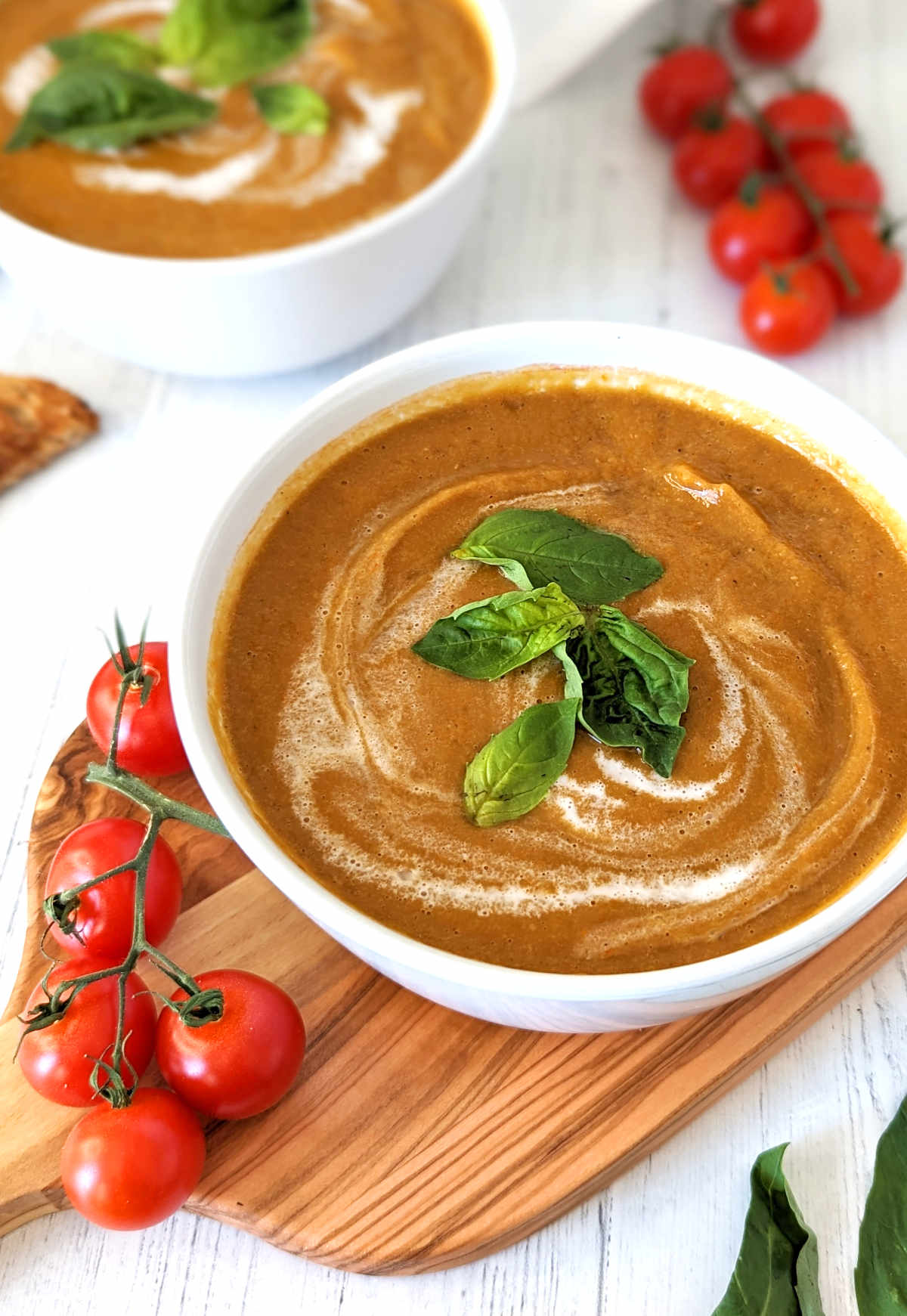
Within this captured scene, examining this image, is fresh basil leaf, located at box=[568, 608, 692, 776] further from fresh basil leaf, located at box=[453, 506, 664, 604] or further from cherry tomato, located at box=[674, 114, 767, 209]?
cherry tomato, located at box=[674, 114, 767, 209]

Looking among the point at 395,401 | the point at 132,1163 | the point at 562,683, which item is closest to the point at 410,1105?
Answer: the point at 132,1163

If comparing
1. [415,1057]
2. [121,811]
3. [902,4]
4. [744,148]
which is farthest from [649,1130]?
[902,4]

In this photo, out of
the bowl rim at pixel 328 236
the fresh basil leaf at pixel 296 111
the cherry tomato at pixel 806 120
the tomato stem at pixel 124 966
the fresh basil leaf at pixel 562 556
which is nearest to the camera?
the tomato stem at pixel 124 966

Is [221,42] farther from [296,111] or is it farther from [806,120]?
[806,120]

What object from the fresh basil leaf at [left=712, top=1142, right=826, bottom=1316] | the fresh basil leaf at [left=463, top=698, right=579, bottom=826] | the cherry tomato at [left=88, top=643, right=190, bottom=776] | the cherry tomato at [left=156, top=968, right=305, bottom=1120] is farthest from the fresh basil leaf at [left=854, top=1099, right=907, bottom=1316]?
the cherry tomato at [left=88, top=643, right=190, bottom=776]

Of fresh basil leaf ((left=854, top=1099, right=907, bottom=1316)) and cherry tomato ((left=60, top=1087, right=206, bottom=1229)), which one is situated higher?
cherry tomato ((left=60, top=1087, right=206, bottom=1229))

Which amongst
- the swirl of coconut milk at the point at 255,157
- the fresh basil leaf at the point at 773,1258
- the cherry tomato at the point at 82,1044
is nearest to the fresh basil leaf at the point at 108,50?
the swirl of coconut milk at the point at 255,157

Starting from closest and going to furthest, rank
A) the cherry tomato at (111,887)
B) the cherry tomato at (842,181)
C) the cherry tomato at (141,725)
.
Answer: the cherry tomato at (111,887) → the cherry tomato at (141,725) → the cherry tomato at (842,181)

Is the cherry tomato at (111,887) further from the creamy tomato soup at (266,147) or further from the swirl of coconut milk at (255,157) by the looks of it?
the swirl of coconut milk at (255,157)
